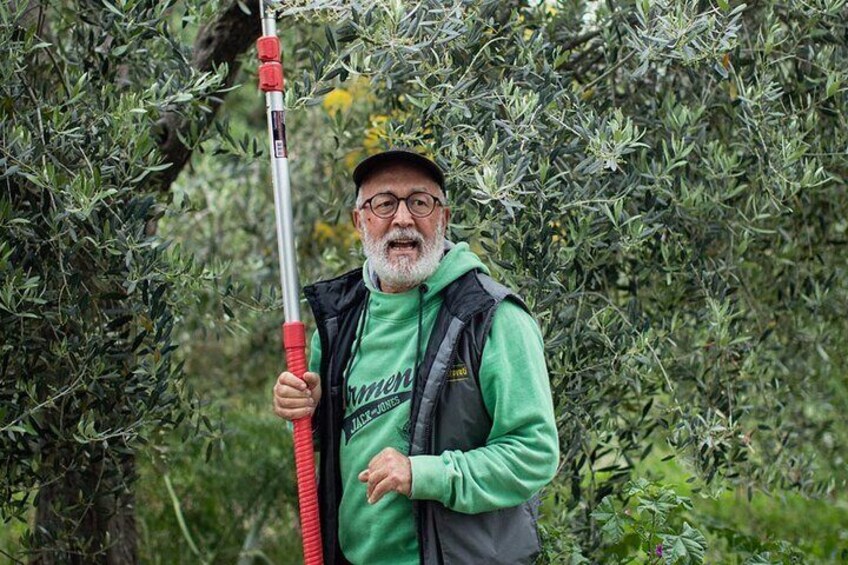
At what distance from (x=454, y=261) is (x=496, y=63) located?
1.05 metres

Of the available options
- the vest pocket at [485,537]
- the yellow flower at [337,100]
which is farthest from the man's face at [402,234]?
the yellow flower at [337,100]

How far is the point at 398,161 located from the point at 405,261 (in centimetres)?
27

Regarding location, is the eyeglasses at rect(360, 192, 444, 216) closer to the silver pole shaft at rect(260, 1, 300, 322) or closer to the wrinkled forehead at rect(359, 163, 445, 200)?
the wrinkled forehead at rect(359, 163, 445, 200)

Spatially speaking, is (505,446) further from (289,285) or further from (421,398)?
(289,285)

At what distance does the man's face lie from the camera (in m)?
3.03

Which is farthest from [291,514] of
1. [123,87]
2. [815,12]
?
[815,12]

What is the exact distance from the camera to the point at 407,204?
3074mm

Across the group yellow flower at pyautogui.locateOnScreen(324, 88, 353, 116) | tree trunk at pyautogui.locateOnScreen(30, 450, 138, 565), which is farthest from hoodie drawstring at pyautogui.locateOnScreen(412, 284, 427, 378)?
yellow flower at pyautogui.locateOnScreen(324, 88, 353, 116)

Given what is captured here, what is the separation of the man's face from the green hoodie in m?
0.05

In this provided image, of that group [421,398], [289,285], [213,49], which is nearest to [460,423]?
[421,398]

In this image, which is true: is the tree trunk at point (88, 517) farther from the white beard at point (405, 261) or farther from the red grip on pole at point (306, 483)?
the white beard at point (405, 261)

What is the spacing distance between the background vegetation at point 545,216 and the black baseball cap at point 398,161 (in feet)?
0.97

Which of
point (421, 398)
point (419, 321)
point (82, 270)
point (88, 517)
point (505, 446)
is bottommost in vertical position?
point (88, 517)

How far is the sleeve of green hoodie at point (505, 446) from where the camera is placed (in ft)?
9.05
